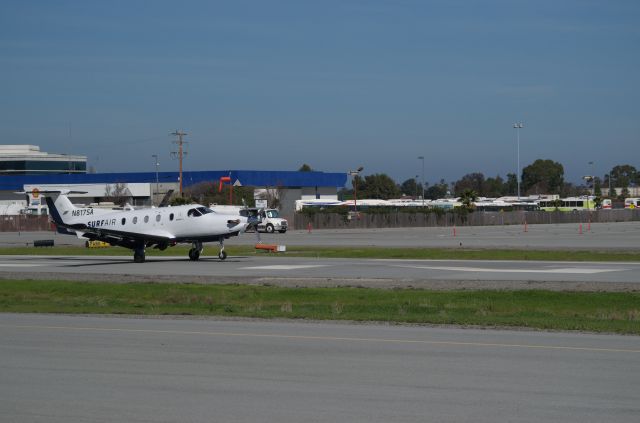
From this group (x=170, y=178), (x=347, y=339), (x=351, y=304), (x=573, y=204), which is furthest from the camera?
(x=573, y=204)

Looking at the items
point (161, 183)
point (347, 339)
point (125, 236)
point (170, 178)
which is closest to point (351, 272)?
point (125, 236)

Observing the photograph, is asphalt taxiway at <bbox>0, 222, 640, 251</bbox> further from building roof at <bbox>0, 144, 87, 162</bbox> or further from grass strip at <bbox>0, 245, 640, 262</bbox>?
building roof at <bbox>0, 144, 87, 162</bbox>

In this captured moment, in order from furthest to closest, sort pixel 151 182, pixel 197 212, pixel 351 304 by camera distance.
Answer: pixel 151 182 → pixel 197 212 → pixel 351 304

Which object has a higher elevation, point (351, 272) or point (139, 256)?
point (139, 256)

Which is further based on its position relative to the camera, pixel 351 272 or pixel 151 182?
pixel 151 182

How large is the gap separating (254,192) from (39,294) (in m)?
89.5

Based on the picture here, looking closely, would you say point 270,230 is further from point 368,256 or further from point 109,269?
point 109,269

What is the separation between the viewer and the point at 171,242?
40.0m

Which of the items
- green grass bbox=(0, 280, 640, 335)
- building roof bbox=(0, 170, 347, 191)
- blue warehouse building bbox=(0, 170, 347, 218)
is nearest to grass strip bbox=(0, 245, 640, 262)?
green grass bbox=(0, 280, 640, 335)

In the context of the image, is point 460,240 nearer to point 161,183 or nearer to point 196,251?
point 196,251

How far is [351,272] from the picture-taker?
32.2 meters

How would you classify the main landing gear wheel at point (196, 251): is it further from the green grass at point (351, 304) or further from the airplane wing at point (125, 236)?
the green grass at point (351, 304)

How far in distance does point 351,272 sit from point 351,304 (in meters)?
9.68

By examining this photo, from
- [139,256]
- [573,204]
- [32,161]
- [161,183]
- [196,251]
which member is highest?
[32,161]
